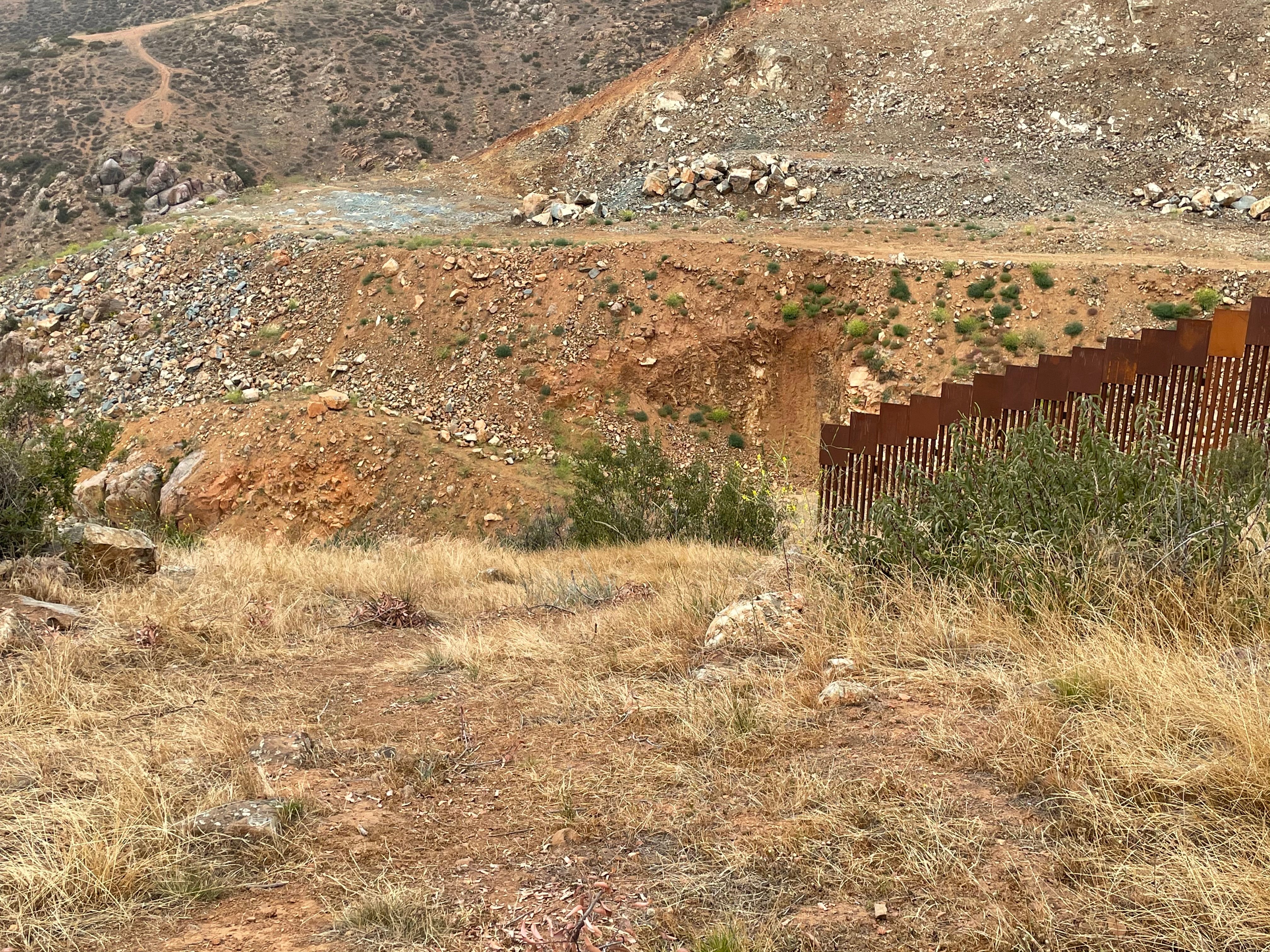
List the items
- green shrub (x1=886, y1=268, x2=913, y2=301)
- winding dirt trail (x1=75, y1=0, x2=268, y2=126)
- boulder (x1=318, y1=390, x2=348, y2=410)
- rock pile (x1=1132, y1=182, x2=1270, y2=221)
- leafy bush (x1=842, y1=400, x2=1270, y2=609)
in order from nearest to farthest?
leafy bush (x1=842, y1=400, x2=1270, y2=609)
boulder (x1=318, y1=390, x2=348, y2=410)
green shrub (x1=886, y1=268, x2=913, y2=301)
rock pile (x1=1132, y1=182, x2=1270, y2=221)
winding dirt trail (x1=75, y1=0, x2=268, y2=126)

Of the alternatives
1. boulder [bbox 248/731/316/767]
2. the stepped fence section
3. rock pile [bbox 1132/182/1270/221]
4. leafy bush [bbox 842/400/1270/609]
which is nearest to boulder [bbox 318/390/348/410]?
the stepped fence section

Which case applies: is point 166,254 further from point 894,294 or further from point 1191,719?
point 1191,719

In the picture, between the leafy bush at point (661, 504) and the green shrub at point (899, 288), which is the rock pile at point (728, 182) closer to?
the green shrub at point (899, 288)

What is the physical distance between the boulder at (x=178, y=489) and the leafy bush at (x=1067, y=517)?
14792 mm

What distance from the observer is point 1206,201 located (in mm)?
20531

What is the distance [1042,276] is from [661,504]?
1126cm

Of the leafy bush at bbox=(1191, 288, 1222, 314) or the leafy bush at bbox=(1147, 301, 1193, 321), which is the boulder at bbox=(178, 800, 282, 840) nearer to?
the leafy bush at bbox=(1147, 301, 1193, 321)

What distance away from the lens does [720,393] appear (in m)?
19.0

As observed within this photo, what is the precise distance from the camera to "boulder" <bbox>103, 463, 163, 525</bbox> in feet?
54.0

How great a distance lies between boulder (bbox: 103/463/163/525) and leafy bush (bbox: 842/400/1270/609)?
1555 cm

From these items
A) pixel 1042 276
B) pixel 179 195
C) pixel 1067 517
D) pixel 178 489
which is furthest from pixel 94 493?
pixel 179 195

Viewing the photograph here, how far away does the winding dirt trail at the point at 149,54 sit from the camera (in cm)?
3903

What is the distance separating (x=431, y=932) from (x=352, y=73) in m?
48.4

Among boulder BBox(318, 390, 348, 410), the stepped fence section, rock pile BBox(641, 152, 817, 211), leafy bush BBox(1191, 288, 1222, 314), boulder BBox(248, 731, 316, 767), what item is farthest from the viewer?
rock pile BBox(641, 152, 817, 211)
